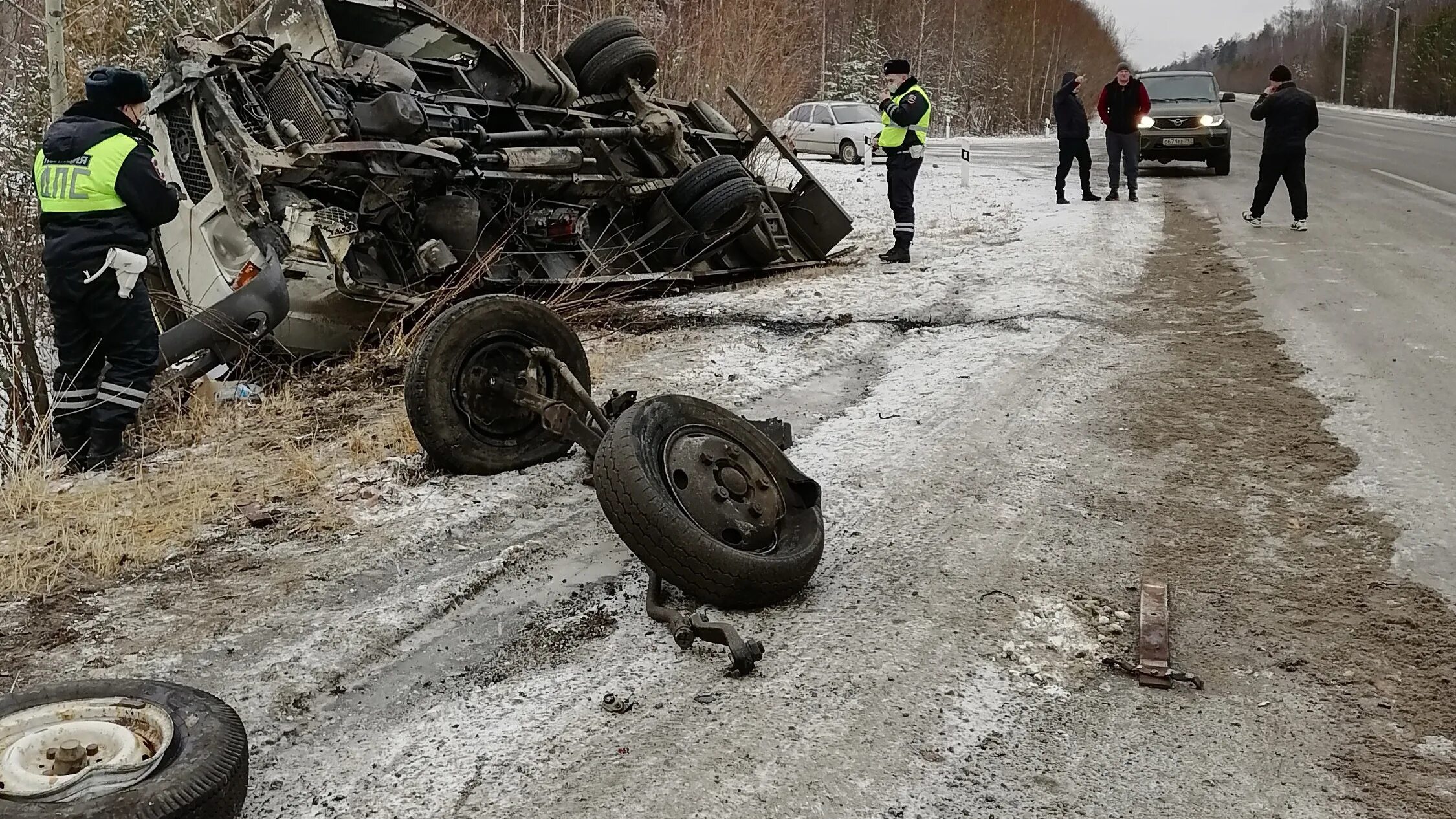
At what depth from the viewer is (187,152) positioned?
259 inches

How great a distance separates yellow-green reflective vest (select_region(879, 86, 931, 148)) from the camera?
9.13 metres

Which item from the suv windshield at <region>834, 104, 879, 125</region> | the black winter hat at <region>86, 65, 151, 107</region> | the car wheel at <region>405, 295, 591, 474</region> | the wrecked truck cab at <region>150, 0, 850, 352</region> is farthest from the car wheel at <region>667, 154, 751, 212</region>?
the suv windshield at <region>834, 104, 879, 125</region>

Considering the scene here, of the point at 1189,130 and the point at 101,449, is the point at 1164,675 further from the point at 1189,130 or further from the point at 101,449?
the point at 1189,130

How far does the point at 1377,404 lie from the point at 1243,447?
94 centimetres

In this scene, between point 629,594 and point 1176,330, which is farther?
point 1176,330

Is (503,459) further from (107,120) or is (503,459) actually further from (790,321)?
(790,321)

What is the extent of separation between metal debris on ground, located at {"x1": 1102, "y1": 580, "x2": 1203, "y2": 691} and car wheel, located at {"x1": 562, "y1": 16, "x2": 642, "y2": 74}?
6875 millimetres

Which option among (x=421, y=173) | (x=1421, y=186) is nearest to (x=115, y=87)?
(x=421, y=173)

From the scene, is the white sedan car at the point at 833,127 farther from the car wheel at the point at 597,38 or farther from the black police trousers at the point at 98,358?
the black police trousers at the point at 98,358

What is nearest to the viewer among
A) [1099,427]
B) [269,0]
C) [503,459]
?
[503,459]

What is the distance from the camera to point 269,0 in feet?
25.3

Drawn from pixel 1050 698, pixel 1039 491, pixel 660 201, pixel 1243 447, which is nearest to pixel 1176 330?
pixel 1243 447

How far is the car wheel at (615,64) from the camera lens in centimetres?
858

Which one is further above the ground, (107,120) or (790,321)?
(107,120)
